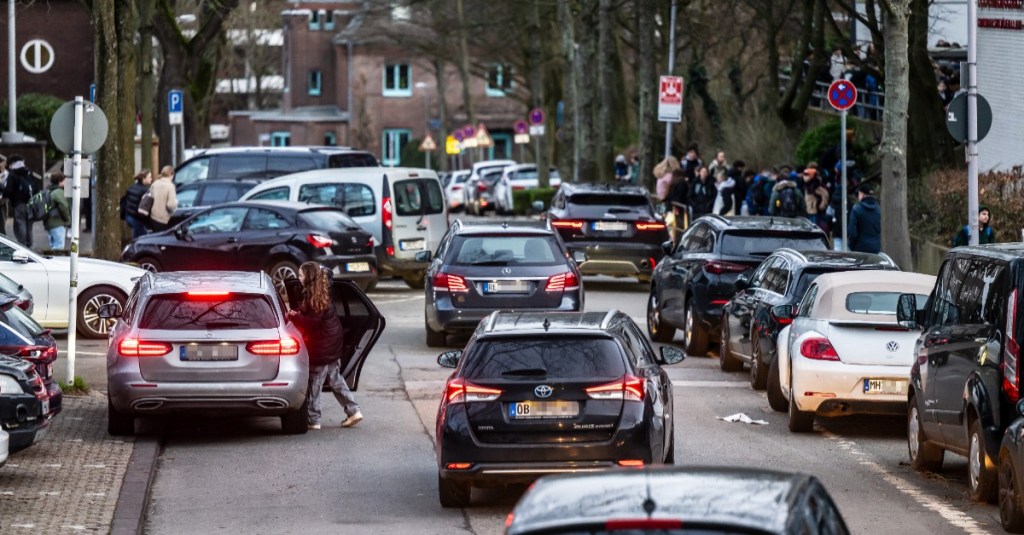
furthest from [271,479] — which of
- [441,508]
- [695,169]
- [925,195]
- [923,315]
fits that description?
[695,169]

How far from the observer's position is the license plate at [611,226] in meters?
29.2

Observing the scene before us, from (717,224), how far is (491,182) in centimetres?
4351

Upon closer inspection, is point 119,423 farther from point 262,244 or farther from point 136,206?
point 136,206

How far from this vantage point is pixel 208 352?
1452cm

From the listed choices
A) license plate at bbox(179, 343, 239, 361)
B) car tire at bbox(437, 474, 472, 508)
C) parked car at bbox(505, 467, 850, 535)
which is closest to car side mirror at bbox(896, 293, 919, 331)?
car tire at bbox(437, 474, 472, 508)

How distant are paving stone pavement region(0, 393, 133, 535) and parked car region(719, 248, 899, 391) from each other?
6086mm

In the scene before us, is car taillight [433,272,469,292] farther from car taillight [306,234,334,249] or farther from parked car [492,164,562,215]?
parked car [492,164,562,215]

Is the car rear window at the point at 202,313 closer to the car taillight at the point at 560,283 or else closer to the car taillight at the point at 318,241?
the car taillight at the point at 560,283

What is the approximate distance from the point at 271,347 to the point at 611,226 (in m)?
15.1

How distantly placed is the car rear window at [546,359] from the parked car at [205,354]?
352 centimetres

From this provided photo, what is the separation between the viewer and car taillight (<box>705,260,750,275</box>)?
2062cm

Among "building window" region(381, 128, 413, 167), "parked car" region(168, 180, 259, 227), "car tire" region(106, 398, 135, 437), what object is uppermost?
"building window" region(381, 128, 413, 167)

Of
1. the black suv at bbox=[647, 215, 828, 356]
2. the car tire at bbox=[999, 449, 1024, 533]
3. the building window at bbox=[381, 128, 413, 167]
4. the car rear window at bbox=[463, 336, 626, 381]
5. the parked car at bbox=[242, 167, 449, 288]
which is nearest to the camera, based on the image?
the car tire at bbox=[999, 449, 1024, 533]

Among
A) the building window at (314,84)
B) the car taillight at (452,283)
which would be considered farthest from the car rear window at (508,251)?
the building window at (314,84)
